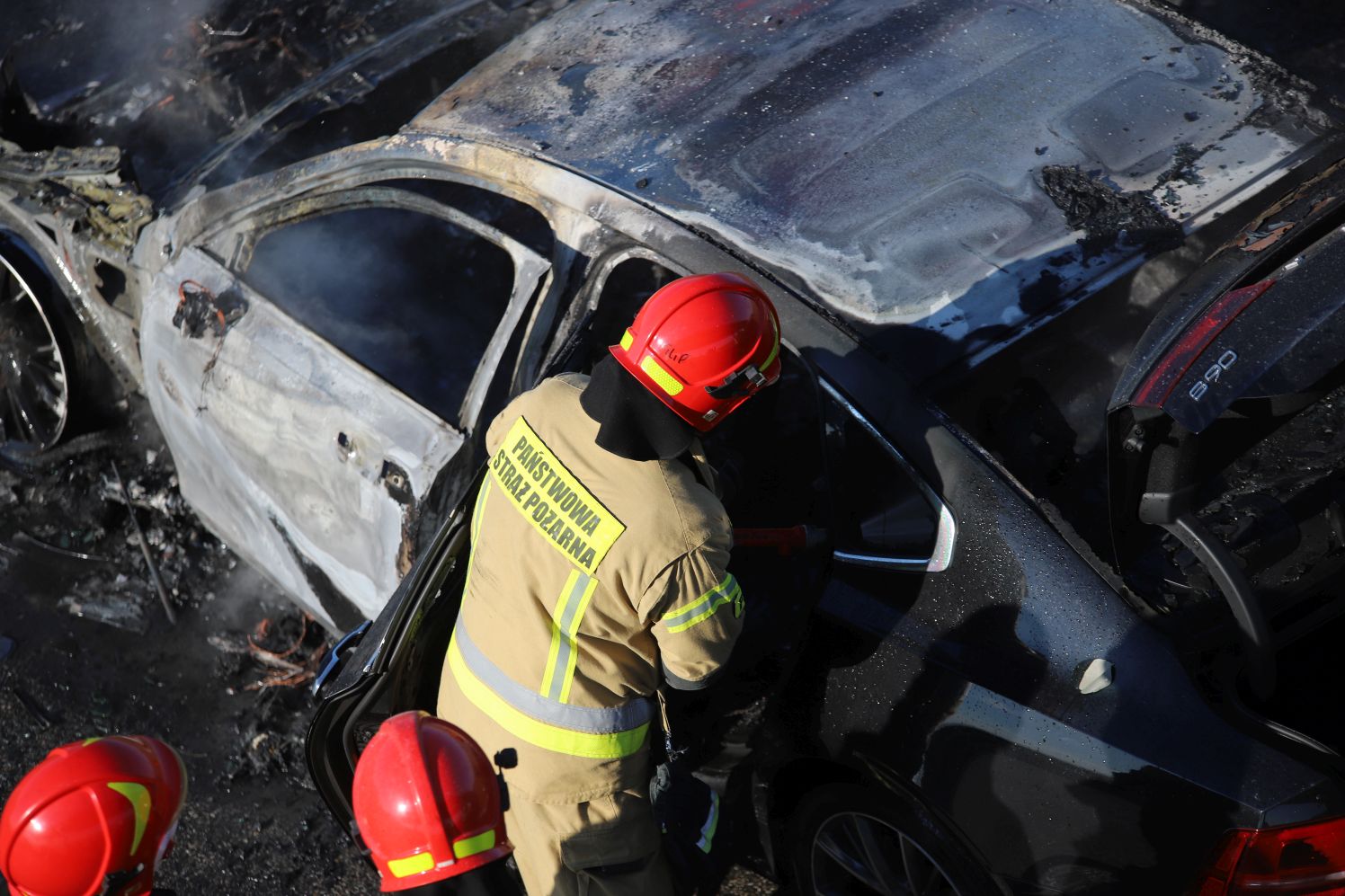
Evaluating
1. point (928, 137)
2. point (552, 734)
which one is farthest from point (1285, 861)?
point (928, 137)

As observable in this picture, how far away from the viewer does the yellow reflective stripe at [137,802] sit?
86.1 inches

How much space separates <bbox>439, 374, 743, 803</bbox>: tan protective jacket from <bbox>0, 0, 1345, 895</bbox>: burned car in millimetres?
229

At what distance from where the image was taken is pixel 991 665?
2246mm

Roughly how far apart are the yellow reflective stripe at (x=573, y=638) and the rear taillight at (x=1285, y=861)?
3.98 ft

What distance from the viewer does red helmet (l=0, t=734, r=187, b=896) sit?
2133 millimetres

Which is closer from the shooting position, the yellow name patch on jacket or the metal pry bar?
the yellow name patch on jacket

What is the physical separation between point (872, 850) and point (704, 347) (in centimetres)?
119

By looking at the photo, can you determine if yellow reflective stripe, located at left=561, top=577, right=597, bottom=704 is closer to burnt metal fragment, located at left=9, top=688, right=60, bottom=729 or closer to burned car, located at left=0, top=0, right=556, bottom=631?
burned car, located at left=0, top=0, right=556, bottom=631

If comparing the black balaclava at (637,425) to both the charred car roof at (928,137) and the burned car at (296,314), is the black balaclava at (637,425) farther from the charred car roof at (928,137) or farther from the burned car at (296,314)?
the burned car at (296,314)

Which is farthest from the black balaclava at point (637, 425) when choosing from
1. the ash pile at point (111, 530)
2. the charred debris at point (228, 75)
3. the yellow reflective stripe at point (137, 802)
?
the ash pile at point (111, 530)

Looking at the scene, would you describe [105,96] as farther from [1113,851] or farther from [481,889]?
[1113,851]

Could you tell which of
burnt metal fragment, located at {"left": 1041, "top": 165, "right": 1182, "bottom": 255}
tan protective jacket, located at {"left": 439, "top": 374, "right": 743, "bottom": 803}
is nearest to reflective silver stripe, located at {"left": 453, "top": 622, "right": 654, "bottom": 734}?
tan protective jacket, located at {"left": 439, "top": 374, "right": 743, "bottom": 803}

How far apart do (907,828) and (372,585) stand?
163cm

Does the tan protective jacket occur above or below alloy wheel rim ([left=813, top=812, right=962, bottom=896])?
above
